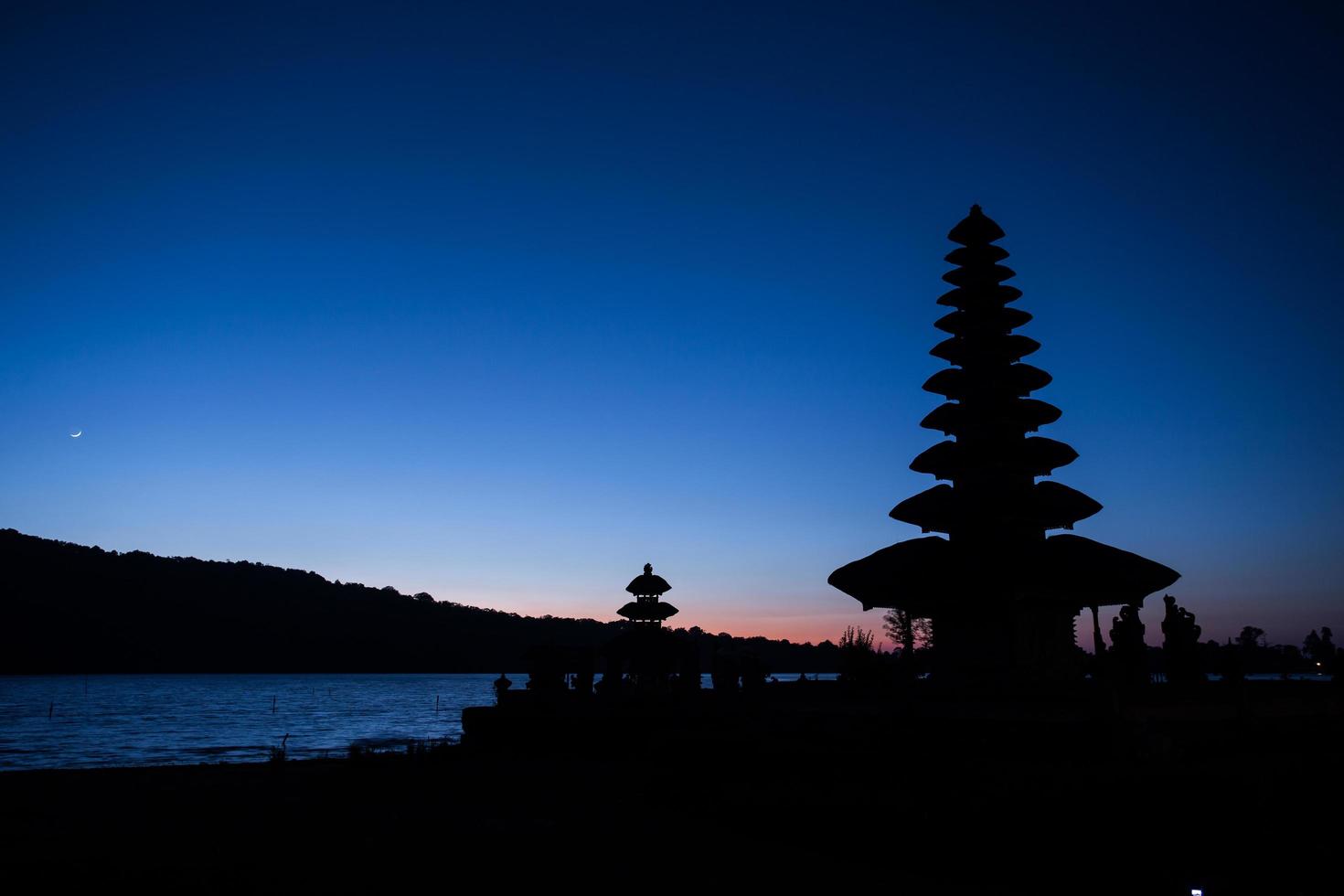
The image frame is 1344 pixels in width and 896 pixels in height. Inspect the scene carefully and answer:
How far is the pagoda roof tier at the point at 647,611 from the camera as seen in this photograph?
3725 centimetres

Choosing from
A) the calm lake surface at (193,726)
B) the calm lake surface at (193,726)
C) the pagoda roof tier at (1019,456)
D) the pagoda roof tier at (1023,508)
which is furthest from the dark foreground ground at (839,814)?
the calm lake surface at (193,726)

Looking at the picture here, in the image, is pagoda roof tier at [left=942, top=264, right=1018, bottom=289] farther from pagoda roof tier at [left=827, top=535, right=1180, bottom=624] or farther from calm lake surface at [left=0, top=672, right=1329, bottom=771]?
calm lake surface at [left=0, top=672, right=1329, bottom=771]

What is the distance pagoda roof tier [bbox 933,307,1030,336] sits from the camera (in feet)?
76.6

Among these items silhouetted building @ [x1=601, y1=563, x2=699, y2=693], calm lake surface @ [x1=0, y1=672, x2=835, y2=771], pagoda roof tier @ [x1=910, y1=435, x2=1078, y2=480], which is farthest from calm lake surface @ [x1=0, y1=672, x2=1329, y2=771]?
pagoda roof tier @ [x1=910, y1=435, x2=1078, y2=480]

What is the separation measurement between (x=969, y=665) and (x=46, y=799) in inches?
913

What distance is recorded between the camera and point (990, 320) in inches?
920

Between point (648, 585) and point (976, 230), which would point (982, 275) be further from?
point (648, 585)

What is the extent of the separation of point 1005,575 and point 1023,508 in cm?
325

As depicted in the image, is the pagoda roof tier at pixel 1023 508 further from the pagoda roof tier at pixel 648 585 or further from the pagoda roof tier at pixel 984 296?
the pagoda roof tier at pixel 648 585

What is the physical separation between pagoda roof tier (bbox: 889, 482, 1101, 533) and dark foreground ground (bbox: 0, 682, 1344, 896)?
5004 mm

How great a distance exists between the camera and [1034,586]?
704 inches

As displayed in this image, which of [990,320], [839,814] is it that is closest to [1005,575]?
[839,814]

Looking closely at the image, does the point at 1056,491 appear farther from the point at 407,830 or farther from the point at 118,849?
the point at 118,849

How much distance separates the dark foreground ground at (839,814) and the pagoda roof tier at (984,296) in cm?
1105
